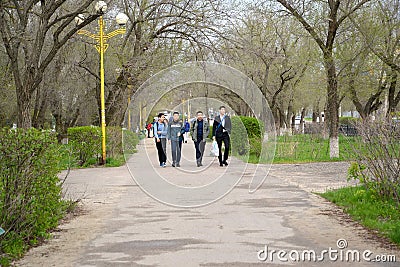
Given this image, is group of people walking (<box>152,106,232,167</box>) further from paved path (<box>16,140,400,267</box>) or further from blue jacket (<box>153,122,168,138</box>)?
paved path (<box>16,140,400,267</box>)

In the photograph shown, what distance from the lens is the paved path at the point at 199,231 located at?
6625mm

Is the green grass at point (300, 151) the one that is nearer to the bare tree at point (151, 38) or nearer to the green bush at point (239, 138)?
the green bush at point (239, 138)

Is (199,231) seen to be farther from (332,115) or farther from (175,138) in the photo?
(332,115)

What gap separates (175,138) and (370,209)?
10562 mm

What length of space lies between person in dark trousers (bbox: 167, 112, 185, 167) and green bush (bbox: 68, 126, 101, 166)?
11.9 feet

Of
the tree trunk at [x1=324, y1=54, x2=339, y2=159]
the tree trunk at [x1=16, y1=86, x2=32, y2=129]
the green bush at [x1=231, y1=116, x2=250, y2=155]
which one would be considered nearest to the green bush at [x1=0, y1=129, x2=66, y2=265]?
the tree trunk at [x1=16, y1=86, x2=32, y2=129]

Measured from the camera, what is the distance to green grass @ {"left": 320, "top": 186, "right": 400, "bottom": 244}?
8039 millimetres

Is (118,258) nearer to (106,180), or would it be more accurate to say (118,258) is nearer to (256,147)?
(106,180)

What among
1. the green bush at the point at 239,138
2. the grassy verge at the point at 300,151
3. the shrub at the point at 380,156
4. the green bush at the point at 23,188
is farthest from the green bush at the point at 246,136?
the green bush at the point at 23,188

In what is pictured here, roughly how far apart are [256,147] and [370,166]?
1303 centimetres

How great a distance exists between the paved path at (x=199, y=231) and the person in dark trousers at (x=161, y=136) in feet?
19.1

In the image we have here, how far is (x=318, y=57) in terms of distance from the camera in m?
34.7

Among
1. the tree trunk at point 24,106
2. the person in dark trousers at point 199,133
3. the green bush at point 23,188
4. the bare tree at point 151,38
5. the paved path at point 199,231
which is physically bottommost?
the paved path at point 199,231

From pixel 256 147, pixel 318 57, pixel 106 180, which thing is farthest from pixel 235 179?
pixel 318 57
